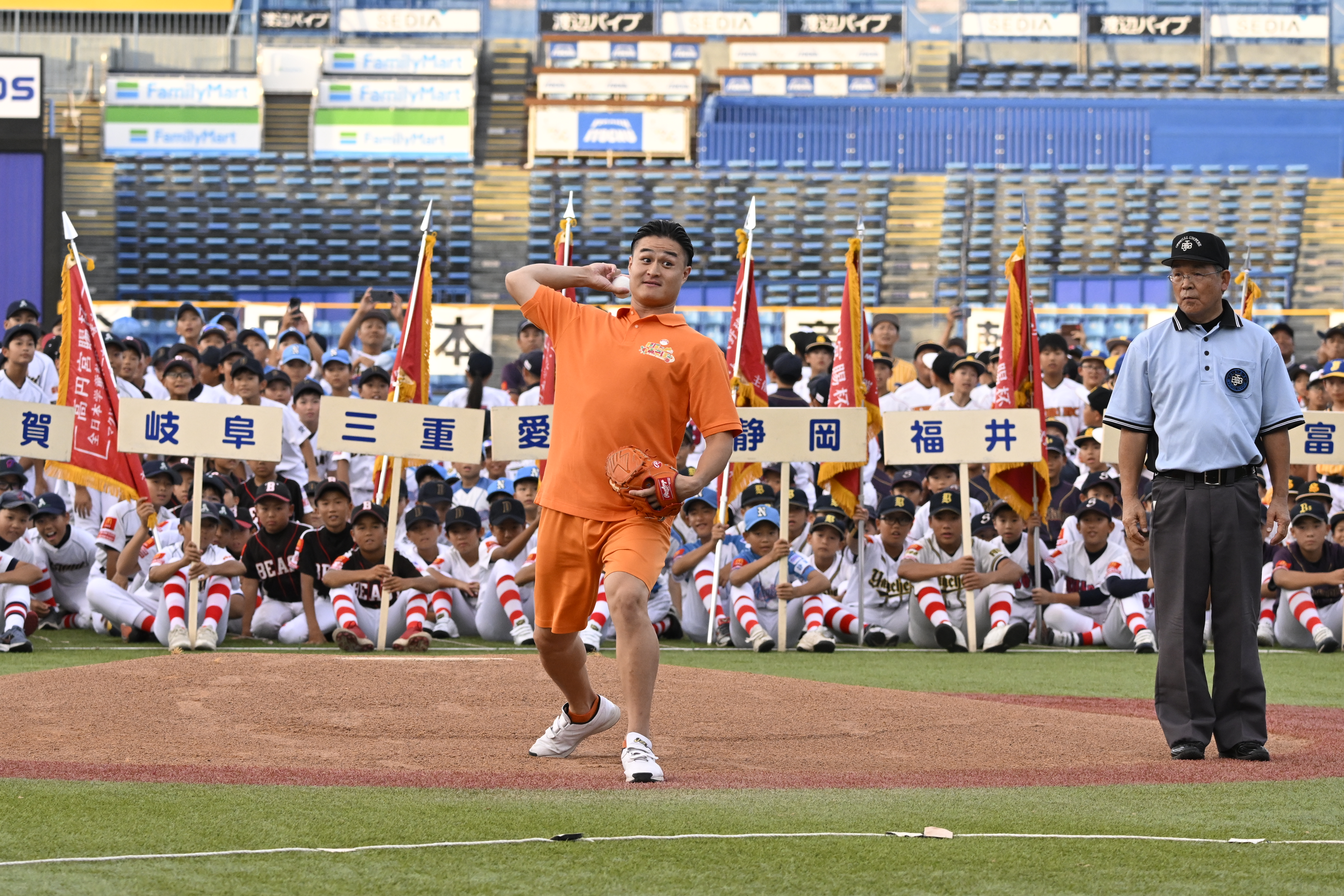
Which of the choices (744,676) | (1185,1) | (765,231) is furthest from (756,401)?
(1185,1)

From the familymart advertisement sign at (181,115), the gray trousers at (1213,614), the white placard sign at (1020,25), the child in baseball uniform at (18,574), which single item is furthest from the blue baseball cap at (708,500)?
the white placard sign at (1020,25)

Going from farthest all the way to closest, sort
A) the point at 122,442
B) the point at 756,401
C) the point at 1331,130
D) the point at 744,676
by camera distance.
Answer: the point at 1331,130
the point at 756,401
the point at 122,442
the point at 744,676

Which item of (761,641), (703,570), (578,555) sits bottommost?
(761,641)

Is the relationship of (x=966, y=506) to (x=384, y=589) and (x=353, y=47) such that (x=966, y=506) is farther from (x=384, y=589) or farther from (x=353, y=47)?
(x=353, y=47)

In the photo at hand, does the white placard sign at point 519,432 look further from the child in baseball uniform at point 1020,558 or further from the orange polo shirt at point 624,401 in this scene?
the orange polo shirt at point 624,401

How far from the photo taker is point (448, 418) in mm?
11750

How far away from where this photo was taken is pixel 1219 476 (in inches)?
253

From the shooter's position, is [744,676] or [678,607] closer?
[744,676]

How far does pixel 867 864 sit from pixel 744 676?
4.15 metres

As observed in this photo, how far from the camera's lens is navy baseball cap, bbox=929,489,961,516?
12.4 metres

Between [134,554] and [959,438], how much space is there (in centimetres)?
596

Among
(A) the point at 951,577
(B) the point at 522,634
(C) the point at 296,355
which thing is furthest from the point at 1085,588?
(C) the point at 296,355

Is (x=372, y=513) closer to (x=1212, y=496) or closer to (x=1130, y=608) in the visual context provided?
(x=1130, y=608)

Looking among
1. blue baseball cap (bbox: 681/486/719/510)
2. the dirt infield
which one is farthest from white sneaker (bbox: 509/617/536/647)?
the dirt infield
